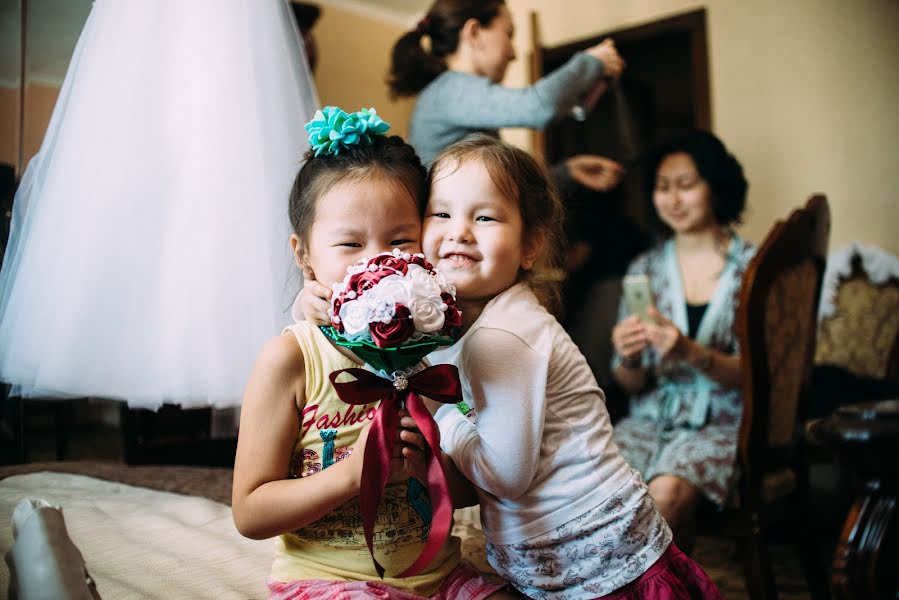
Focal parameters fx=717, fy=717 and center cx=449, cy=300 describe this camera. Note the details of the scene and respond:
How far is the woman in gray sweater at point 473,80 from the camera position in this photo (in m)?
2.04

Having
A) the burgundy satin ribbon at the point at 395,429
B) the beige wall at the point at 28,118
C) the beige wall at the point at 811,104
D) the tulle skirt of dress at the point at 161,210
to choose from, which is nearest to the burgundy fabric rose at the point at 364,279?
the burgundy satin ribbon at the point at 395,429

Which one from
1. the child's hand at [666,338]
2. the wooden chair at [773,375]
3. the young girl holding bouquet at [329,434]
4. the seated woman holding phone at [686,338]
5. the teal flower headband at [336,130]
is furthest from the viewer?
the child's hand at [666,338]

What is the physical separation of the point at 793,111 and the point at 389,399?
3099mm

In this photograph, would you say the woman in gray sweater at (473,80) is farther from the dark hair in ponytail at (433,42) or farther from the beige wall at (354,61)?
the beige wall at (354,61)

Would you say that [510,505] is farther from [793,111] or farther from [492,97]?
[793,111]

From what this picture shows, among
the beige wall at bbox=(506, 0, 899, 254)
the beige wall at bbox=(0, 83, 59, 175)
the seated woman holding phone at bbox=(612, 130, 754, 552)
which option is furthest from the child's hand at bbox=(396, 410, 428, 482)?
the beige wall at bbox=(506, 0, 899, 254)

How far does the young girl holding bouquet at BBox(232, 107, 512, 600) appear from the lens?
894mm

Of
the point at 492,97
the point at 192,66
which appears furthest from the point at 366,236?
the point at 492,97

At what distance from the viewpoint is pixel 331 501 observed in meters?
0.87

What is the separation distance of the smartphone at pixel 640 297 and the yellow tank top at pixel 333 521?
1.24 meters

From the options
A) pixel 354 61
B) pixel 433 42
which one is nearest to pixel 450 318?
pixel 433 42

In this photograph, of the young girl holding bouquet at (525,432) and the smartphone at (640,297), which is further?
the smartphone at (640,297)

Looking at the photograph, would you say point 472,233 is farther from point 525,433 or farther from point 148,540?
point 148,540

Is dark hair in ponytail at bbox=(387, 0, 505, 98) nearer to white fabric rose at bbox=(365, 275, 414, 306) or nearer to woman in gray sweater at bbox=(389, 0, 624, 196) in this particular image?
woman in gray sweater at bbox=(389, 0, 624, 196)
